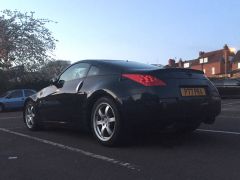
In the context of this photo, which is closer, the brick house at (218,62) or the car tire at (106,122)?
the car tire at (106,122)

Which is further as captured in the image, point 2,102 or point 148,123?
point 2,102

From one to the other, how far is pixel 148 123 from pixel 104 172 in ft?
4.69

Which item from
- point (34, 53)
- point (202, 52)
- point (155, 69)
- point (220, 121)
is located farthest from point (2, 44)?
point (202, 52)

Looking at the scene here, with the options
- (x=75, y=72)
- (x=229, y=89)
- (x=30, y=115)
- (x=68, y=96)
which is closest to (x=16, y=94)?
(x=229, y=89)

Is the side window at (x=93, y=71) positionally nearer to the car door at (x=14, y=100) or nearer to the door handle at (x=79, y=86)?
the door handle at (x=79, y=86)

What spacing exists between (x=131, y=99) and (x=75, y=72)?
73.1 inches

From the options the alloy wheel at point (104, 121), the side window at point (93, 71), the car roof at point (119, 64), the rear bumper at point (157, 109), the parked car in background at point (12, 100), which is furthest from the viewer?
the parked car in background at point (12, 100)

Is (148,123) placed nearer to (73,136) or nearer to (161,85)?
(161,85)

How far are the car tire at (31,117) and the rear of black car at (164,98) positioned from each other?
300 centimetres

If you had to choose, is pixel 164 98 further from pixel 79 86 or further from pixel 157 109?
pixel 79 86

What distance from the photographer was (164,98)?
639cm

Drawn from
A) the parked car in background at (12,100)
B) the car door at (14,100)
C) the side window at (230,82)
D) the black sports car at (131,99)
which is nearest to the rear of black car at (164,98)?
the black sports car at (131,99)

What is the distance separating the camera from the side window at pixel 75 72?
775 centimetres

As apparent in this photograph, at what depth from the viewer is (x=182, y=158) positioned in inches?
228
